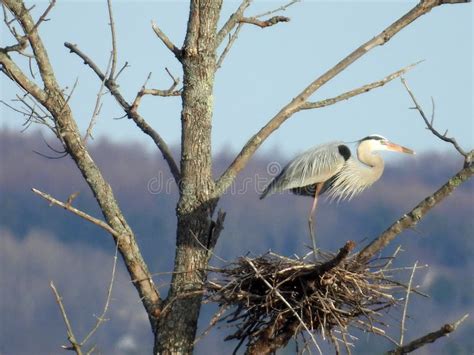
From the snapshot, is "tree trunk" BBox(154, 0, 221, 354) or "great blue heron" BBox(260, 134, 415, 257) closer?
"tree trunk" BBox(154, 0, 221, 354)

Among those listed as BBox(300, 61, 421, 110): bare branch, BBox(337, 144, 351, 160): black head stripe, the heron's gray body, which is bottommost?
BBox(300, 61, 421, 110): bare branch

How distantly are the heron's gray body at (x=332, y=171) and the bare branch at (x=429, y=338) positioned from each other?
11.7 ft

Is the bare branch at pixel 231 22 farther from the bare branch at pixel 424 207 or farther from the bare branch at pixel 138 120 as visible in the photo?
the bare branch at pixel 424 207

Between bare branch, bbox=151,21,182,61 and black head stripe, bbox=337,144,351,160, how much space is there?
276cm

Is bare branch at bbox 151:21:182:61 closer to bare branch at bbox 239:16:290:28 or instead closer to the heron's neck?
bare branch at bbox 239:16:290:28

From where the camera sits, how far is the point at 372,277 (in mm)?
4793

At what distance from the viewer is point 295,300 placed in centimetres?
457

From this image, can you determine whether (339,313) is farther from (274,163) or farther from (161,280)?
(274,163)

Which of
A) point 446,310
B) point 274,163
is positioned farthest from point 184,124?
point 446,310

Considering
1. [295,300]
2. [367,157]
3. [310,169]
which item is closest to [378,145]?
[367,157]

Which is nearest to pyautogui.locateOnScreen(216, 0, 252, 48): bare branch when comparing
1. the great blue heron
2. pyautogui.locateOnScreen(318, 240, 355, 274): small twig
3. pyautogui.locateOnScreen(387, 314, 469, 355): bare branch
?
pyautogui.locateOnScreen(318, 240, 355, 274): small twig

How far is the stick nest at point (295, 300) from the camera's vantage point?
4.54m

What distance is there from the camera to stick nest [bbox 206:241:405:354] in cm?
454

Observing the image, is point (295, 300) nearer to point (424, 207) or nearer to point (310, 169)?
point (424, 207)
